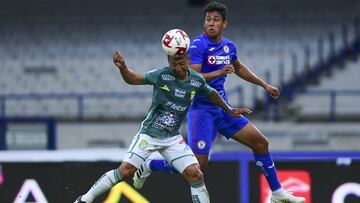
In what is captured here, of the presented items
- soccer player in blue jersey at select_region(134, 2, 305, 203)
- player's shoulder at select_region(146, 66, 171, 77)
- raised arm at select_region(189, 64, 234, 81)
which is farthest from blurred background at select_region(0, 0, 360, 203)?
player's shoulder at select_region(146, 66, 171, 77)

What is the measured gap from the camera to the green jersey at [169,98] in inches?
375

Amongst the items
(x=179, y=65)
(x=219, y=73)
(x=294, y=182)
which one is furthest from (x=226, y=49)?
(x=294, y=182)

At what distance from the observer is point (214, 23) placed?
10180 mm

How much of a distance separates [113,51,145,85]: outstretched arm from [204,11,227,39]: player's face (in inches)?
46.4

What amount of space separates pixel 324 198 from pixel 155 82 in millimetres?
2801

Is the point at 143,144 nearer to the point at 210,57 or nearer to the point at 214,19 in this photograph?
the point at 210,57

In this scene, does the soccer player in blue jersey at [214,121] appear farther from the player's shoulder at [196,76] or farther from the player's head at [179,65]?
the player's head at [179,65]

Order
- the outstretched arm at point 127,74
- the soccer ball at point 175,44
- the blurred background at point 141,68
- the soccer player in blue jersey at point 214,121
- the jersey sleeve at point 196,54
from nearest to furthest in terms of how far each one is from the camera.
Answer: the outstretched arm at point 127,74 < the soccer ball at point 175,44 < the jersey sleeve at point 196,54 < the soccer player in blue jersey at point 214,121 < the blurred background at point 141,68

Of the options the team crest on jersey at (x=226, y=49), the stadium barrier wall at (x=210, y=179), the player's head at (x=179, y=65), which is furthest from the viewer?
the stadium barrier wall at (x=210, y=179)

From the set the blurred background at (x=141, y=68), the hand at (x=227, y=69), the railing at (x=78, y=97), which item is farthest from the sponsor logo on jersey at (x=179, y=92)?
the railing at (x=78, y=97)

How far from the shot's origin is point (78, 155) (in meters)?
11.3

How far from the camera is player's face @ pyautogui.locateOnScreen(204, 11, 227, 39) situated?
10.2 m

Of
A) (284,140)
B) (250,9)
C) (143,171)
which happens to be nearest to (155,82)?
(143,171)

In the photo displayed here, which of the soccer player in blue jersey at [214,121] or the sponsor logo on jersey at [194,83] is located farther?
the soccer player in blue jersey at [214,121]
